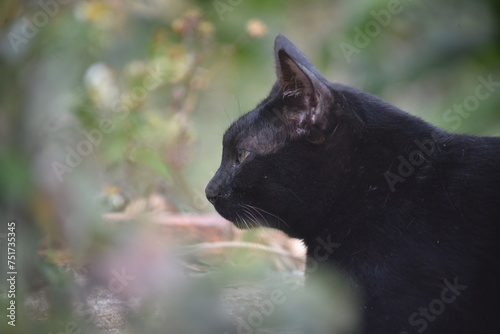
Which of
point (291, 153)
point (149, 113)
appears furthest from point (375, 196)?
point (149, 113)

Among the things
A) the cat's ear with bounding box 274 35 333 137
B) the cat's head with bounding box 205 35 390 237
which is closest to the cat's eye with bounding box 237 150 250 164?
the cat's head with bounding box 205 35 390 237

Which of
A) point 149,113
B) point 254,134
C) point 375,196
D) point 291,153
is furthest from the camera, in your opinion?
point 149,113

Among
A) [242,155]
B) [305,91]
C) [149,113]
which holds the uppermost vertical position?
[305,91]

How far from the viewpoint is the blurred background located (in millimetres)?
992

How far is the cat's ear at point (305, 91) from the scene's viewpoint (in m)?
2.06

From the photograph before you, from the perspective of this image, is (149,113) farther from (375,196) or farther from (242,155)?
(375,196)

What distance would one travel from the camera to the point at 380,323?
188 centimetres

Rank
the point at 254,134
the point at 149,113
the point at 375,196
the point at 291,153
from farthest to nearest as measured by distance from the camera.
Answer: the point at 149,113, the point at 254,134, the point at 291,153, the point at 375,196

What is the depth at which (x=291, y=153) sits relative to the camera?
2.19 metres

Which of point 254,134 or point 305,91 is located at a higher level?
point 305,91

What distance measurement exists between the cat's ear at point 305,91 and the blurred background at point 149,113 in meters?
0.45

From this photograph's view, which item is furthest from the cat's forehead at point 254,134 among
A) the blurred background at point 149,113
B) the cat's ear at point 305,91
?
the blurred background at point 149,113

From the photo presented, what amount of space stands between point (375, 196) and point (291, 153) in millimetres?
294

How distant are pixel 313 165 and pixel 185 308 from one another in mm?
1299
